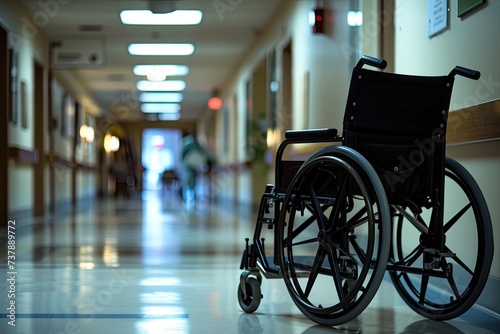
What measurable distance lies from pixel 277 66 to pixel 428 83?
22.5 feet

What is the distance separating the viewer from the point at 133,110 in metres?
23.2

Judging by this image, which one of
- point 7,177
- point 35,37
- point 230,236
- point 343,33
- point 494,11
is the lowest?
point 230,236

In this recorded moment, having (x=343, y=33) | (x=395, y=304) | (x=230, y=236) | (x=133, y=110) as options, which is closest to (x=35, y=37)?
(x=230, y=236)

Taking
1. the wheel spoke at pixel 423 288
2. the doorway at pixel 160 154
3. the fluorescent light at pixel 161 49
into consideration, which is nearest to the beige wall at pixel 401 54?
the wheel spoke at pixel 423 288

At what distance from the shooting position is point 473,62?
10.7 feet

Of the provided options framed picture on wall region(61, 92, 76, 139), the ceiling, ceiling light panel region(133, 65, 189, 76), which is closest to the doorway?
framed picture on wall region(61, 92, 76, 139)

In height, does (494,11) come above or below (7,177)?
above

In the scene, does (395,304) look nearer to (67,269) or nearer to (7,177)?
(67,269)

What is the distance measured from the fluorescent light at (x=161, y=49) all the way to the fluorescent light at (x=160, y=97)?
6306mm

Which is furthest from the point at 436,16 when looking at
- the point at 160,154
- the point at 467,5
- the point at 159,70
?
the point at 160,154

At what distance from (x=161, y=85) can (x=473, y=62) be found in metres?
13.9

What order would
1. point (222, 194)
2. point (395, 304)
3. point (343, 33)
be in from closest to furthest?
point (395, 304) → point (343, 33) → point (222, 194)

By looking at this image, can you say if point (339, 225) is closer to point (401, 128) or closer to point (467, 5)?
point (401, 128)

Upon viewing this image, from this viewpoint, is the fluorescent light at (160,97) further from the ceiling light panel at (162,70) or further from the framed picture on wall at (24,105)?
the framed picture on wall at (24,105)
